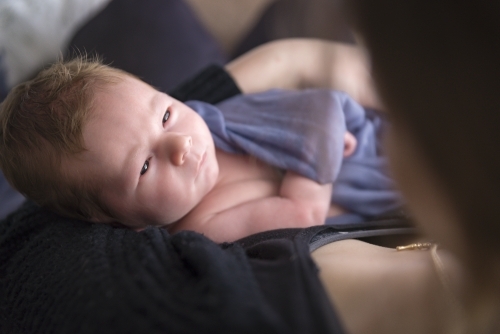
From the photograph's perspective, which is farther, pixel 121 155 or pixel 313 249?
pixel 121 155

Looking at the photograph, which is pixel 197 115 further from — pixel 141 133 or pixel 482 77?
pixel 482 77

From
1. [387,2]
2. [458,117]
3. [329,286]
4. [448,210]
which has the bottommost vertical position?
[329,286]

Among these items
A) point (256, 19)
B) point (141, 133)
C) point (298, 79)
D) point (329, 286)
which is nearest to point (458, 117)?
point (329, 286)

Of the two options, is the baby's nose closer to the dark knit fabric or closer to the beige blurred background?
the dark knit fabric

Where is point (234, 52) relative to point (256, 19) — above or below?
below

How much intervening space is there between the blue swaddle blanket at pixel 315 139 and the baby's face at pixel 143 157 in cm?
12

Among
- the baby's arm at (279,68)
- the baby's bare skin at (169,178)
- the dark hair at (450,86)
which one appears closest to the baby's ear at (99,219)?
the baby's bare skin at (169,178)

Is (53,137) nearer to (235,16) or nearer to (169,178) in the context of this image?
(169,178)

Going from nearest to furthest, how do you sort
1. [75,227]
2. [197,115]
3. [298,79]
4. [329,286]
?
[329,286] → [75,227] → [197,115] → [298,79]

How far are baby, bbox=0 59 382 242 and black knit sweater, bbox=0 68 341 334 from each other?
0.11m

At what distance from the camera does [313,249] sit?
0.65 metres

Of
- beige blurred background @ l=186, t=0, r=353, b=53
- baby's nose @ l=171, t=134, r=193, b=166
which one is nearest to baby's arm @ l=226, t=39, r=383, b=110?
beige blurred background @ l=186, t=0, r=353, b=53

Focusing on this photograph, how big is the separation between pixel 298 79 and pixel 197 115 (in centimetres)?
43

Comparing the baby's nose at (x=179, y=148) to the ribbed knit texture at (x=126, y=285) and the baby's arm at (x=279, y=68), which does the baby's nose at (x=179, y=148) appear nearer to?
the ribbed knit texture at (x=126, y=285)
